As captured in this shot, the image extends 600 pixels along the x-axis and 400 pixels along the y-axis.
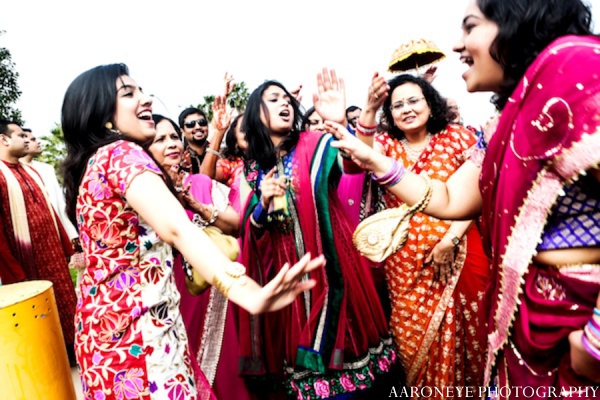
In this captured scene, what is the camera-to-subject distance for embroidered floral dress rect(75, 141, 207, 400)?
1.27m

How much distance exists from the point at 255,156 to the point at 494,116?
1484mm

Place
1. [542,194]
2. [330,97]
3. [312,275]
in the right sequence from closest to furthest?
[542,194], [330,97], [312,275]

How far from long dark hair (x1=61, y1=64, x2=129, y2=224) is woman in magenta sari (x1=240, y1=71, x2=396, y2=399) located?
0.87m

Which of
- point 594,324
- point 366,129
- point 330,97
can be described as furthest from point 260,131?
point 594,324

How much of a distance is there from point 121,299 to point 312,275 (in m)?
1.09

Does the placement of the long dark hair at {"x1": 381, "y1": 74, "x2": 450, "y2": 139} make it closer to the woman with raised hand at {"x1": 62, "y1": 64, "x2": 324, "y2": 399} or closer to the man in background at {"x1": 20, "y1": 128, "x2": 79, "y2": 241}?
the woman with raised hand at {"x1": 62, "y1": 64, "x2": 324, "y2": 399}

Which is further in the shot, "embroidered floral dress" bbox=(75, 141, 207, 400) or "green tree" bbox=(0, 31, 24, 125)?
"green tree" bbox=(0, 31, 24, 125)

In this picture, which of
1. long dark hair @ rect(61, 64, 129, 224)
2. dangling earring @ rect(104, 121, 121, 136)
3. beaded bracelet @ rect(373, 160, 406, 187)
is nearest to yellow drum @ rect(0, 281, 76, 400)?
long dark hair @ rect(61, 64, 129, 224)

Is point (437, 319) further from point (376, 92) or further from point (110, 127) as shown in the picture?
point (110, 127)

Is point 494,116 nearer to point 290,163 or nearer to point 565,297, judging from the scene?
point 565,297

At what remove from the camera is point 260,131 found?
2518 millimetres

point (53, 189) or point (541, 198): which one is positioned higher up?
point (541, 198)

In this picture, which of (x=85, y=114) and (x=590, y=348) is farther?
(x=85, y=114)

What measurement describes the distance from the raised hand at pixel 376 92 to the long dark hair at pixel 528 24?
648 mm
